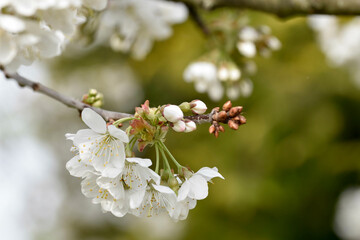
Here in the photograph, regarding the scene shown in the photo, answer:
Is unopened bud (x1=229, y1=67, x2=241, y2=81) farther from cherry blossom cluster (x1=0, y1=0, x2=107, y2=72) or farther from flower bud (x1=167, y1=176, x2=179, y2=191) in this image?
cherry blossom cluster (x1=0, y1=0, x2=107, y2=72)

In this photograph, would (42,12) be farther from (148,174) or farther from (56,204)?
(56,204)

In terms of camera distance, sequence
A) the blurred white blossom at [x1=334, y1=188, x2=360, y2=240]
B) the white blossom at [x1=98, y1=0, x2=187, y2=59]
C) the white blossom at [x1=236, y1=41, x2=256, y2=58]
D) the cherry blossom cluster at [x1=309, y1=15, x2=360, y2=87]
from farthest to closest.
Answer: the blurred white blossom at [x1=334, y1=188, x2=360, y2=240] → the cherry blossom cluster at [x1=309, y1=15, x2=360, y2=87] → the white blossom at [x1=98, y1=0, x2=187, y2=59] → the white blossom at [x1=236, y1=41, x2=256, y2=58]

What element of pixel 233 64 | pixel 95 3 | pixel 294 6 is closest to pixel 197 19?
pixel 233 64

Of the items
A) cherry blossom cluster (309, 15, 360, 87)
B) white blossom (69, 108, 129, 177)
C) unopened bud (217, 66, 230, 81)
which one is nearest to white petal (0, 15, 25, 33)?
white blossom (69, 108, 129, 177)

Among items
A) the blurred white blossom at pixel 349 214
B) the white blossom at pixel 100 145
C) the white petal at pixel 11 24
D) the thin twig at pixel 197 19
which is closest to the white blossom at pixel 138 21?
the thin twig at pixel 197 19

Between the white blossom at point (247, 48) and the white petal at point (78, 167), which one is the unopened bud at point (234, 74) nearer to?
the white blossom at point (247, 48)

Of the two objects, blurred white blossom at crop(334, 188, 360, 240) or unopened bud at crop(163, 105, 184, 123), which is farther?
blurred white blossom at crop(334, 188, 360, 240)

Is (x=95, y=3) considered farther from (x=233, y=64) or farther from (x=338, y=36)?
(x=338, y=36)
